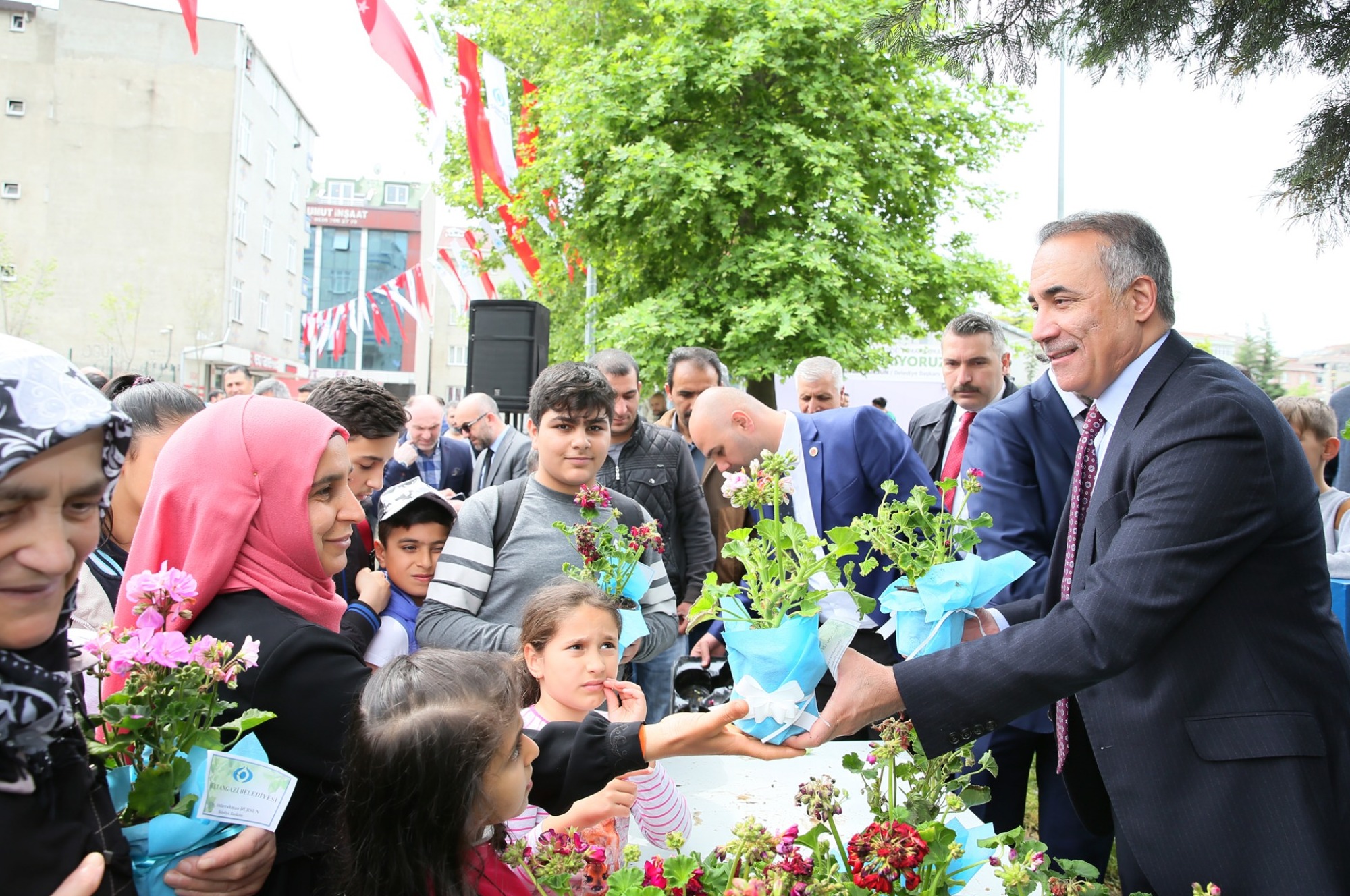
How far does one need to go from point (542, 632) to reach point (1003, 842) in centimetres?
137

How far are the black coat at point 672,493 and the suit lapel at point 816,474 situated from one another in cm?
112

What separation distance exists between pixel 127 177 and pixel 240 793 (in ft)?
104

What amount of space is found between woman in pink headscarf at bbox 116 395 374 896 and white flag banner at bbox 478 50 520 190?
9.57 metres

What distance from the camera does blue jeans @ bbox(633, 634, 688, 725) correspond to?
3.54 m

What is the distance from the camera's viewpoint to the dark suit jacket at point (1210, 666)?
1.67 meters

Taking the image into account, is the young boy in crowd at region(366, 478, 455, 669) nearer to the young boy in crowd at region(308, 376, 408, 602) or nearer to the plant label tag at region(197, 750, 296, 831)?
the young boy in crowd at region(308, 376, 408, 602)

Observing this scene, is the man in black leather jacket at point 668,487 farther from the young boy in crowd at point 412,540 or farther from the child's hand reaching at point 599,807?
the child's hand reaching at point 599,807

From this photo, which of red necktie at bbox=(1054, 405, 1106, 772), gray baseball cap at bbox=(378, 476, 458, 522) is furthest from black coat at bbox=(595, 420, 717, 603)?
red necktie at bbox=(1054, 405, 1106, 772)

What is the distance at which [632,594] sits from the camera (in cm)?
227

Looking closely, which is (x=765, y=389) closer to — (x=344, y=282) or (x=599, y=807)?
(x=599, y=807)

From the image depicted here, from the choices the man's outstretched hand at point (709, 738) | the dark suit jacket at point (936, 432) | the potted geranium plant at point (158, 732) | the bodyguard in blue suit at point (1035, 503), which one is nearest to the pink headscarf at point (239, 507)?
the potted geranium plant at point (158, 732)

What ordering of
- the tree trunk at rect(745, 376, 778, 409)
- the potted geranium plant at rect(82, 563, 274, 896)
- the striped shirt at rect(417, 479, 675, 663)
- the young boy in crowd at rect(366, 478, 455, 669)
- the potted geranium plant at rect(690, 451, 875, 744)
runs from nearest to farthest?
the potted geranium plant at rect(82, 563, 274, 896) < the potted geranium plant at rect(690, 451, 875, 744) < the striped shirt at rect(417, 479, 675, 663) < the young boy in crowd at rect(366, 478, 455, 669) < the tree trunk at rect(745, 376, 778, 409)

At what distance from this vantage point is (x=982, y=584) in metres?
1.62

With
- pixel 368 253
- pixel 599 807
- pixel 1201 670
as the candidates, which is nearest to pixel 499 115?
pixel 599 807
